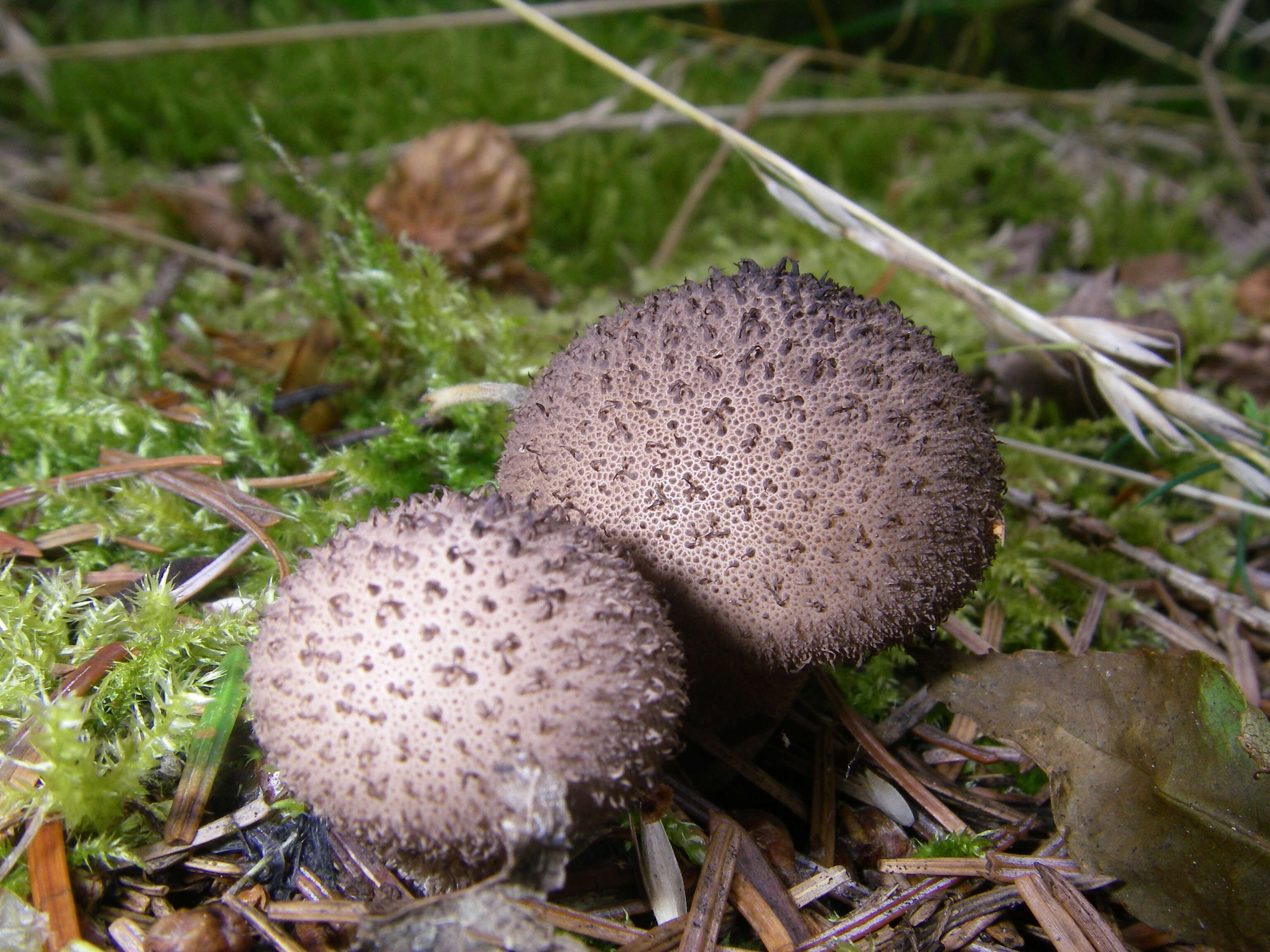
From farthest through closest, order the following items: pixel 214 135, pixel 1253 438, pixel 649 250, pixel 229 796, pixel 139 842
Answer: pixel 214 135 → pixel 649 250 → pixel 1253 438 → pixel 229 796 → pixel 139 842

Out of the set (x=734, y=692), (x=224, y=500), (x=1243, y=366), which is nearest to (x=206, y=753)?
(x=224, y=500)

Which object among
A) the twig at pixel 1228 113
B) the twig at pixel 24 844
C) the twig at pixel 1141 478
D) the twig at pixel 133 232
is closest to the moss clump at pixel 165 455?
the twig at pixel 24 844

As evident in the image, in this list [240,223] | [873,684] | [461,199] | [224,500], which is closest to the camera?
[873,684]

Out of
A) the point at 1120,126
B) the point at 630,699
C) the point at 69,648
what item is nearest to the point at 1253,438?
the point at 630,699

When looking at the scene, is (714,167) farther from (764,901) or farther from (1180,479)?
(764,901)

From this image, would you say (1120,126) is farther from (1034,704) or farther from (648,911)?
(648,911)
